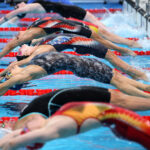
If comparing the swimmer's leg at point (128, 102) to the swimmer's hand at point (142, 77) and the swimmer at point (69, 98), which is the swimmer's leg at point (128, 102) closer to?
the swimmer at point (69, 98)

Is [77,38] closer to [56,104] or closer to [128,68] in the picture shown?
[128,68]

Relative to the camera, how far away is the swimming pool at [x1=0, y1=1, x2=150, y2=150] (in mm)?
2490

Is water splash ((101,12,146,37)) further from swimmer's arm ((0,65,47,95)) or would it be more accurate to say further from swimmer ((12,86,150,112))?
swimmer ((12,86,150,112))

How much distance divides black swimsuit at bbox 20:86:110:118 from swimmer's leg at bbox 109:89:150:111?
0.06 m

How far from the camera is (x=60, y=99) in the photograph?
2238 mm

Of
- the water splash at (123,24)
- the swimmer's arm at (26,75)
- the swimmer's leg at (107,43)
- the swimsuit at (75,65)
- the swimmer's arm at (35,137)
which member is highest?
the swimmer's arm at (35,137)

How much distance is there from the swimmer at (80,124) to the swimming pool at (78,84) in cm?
25

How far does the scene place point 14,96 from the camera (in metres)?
3.78

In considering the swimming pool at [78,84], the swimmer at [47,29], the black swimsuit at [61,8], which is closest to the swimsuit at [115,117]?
the swimming pool at [78,84]

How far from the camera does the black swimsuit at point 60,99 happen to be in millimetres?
2225

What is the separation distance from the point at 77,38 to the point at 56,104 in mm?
1394

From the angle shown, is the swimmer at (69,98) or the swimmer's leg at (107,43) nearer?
→ the swimmer at (69,98)

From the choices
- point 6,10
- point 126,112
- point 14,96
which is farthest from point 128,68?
point 6,10

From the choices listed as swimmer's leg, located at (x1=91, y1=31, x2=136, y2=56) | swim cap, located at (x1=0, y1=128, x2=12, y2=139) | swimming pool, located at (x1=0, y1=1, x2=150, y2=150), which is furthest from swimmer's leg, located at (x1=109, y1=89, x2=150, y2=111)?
swimmer's leg, located at (x1=91, y1=31, x2=136, y2=56)
